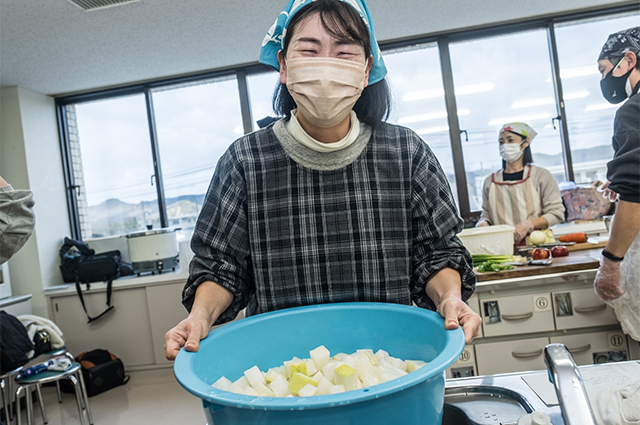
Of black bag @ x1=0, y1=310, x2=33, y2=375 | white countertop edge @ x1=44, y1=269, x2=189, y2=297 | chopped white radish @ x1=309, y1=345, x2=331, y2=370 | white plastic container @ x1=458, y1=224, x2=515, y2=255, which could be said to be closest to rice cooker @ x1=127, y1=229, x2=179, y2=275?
white countertop edge @ x1=44, y1=269, x2=189, y2=297

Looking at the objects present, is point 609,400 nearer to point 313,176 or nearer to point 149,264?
point 313,176

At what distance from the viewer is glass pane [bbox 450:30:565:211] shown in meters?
4.24

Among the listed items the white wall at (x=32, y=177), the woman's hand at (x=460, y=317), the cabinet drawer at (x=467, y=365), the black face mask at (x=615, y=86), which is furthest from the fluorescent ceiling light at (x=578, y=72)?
the white wall at (x=32, y=177)

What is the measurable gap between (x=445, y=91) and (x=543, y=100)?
33.1 inches

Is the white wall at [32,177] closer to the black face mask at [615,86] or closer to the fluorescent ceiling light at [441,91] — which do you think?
the fluorescent ceiling light at [441,91]

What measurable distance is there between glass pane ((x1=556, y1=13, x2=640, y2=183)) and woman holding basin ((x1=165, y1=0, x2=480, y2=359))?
3875 millimetres

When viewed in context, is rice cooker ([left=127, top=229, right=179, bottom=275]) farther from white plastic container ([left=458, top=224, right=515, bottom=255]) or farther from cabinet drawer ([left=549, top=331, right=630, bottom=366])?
cabinet drawer ([left=549, top=331, right=630, bottom=366])

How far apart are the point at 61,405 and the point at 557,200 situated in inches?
153

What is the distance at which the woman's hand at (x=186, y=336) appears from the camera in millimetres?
695

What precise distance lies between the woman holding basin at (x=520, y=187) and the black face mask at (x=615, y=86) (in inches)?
48.8

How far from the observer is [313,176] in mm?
957

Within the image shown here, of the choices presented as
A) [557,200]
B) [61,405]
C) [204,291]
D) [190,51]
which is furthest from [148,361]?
[204,291]

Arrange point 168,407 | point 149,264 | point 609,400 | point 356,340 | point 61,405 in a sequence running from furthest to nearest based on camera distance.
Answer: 1. point 149,264
2. point 61,405
3. point 168,407
4. point 356,340
5. point 609,400

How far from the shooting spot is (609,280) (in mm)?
1896
